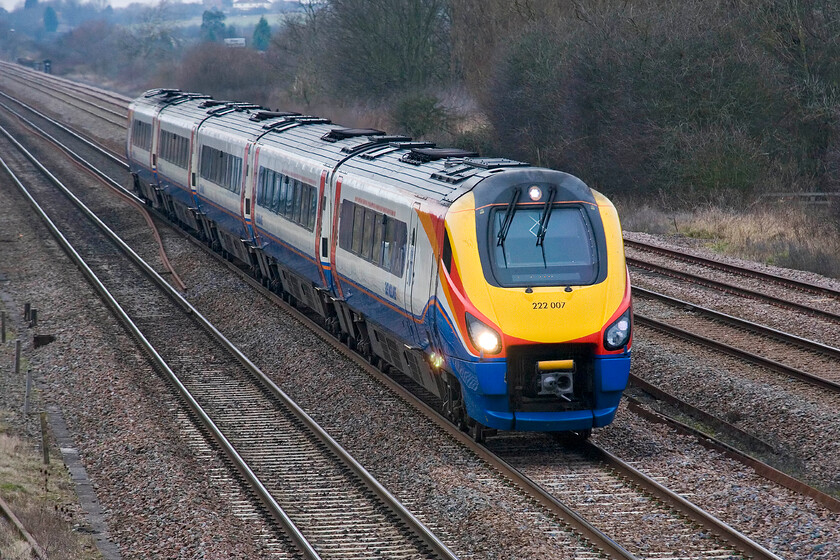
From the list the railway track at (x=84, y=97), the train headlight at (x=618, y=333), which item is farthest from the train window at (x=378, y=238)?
the railway track at (x=84, y=97)

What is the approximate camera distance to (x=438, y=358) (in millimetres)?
11547

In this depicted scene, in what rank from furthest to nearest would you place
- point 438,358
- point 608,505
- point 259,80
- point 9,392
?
point 259,80 → point 9,392 → point 438,358 → point 608,505

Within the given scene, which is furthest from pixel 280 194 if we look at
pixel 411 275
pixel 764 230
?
pixel 764 230

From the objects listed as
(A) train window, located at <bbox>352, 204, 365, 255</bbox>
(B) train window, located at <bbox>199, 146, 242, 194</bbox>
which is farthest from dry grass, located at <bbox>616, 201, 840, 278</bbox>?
(B) train window, located at <bbox>199, 146, 242, 194</bbox>

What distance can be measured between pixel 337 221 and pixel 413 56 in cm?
3400

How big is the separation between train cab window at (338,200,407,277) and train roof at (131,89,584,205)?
45 centimetres

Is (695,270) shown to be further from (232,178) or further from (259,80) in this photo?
(259,80)

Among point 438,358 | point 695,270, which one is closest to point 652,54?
point 695,270

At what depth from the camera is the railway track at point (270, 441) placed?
929cm

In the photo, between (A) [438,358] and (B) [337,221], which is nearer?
(A) [438,358]

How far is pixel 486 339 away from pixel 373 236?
3448 mm

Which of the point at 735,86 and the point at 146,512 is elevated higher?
the point at 735,86

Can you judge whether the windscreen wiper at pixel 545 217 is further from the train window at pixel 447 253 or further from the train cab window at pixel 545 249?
the train window at pixel 447 253

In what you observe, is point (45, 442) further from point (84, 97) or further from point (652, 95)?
point (84, 97)
